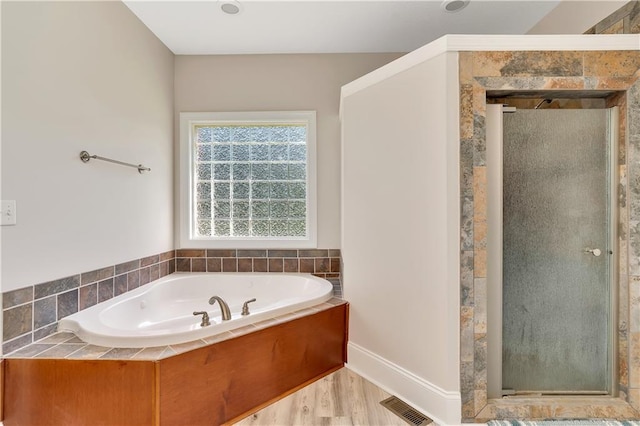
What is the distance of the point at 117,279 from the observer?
2.06 m

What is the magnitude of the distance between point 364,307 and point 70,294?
1776 millimetres

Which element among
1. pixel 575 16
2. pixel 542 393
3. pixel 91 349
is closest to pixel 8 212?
pixel 91 349

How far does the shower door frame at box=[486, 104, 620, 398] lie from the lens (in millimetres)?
1604

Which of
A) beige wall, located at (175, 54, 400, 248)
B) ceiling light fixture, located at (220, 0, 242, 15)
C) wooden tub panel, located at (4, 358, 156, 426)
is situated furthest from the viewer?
beige wall, located at (175, 54, 400, 248)

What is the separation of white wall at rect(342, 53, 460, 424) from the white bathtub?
439 millimetres

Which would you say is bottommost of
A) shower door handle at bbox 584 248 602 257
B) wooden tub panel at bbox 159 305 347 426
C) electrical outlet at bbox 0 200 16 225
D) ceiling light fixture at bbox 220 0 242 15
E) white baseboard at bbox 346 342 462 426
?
white baseboard at bbox 346 342 462 426

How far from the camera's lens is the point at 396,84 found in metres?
1.77

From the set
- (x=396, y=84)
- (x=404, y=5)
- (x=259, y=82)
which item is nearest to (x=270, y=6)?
(x=259, y=82)

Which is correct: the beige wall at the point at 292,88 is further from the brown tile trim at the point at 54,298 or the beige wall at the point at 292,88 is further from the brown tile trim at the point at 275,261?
the brown tile trim at the point at 54,298

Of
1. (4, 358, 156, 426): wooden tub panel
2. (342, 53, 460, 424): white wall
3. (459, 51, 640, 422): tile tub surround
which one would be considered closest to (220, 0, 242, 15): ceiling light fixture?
(342, 53, 460, 424): white wall

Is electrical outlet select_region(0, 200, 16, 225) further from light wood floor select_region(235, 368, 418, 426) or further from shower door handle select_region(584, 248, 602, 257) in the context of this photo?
shower door handle select_region(584, 248, 602, 257)

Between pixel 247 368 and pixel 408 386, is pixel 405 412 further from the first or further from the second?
pixel 247 368

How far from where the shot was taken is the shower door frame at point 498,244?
5.26 ft

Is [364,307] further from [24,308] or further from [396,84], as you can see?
[24,308]
